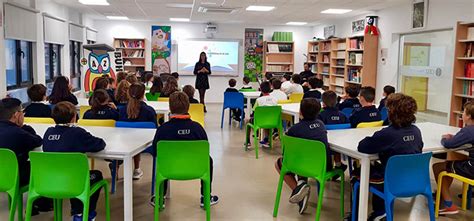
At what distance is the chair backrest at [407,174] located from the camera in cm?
289

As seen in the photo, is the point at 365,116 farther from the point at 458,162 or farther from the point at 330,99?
the point at 458,162

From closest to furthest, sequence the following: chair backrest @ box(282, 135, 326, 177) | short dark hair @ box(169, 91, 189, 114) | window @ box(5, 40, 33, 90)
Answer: chair backrest @ box(282, 135, 326, 177)
short dark hair @ box(169, 91, 189, 114)
window @ box(5, 40, 33, 90)

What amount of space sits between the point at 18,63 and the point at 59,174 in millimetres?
5578

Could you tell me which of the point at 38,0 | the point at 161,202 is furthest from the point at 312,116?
the point at 38,0

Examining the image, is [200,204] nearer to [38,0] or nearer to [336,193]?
[336,193]

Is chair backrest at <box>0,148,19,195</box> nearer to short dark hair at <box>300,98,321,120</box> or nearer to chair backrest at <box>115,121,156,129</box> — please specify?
chair backrest at <box>115,121,156,129</box>

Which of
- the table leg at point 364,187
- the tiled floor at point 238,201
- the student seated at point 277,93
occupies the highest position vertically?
the student seated at point 277,93

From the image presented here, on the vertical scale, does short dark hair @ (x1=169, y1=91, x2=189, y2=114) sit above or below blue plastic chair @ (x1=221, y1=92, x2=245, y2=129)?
above

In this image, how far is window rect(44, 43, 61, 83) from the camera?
893cm

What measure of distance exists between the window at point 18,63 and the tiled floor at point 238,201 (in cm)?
300

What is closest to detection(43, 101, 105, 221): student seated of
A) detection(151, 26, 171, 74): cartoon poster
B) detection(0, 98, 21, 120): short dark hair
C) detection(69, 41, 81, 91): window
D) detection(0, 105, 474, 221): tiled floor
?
detection(0, 98, 21, 120): short dark hair

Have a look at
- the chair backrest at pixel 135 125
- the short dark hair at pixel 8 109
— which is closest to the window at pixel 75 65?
the chair backrest at pixel 135 125

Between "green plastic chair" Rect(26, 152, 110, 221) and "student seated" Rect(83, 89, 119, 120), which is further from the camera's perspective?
"student seated" Rect(83, 89, 119, 120)

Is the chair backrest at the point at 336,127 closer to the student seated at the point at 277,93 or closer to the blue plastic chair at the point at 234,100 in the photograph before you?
the student seated at the point at 277,93
